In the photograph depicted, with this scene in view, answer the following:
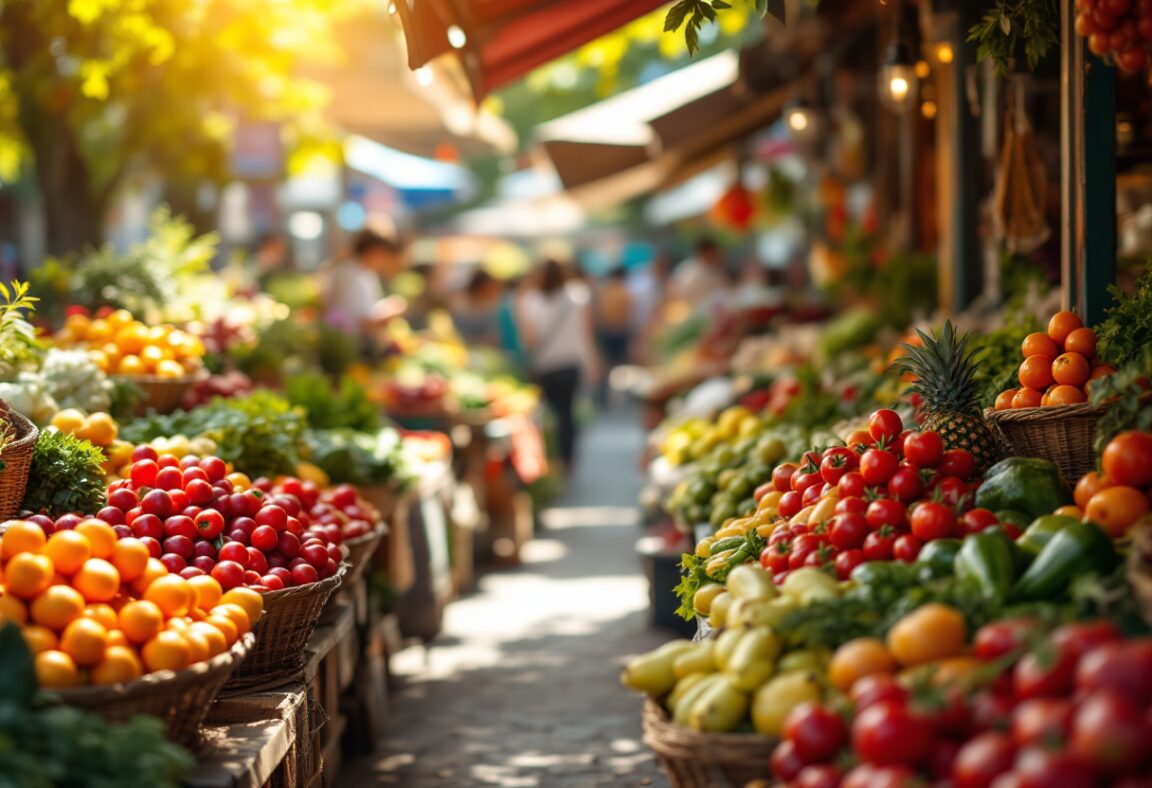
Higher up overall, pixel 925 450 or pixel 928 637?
pixel 925 450

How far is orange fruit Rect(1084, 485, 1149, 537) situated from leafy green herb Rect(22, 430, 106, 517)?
3293 millimetres

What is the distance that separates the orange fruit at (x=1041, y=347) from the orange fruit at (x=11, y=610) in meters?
3.31

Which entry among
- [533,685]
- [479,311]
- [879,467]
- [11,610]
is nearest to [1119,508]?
[879,467]

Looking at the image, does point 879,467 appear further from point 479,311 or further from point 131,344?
point 479,311

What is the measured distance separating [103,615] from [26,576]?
0.73 feet

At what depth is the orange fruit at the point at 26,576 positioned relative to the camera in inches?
135

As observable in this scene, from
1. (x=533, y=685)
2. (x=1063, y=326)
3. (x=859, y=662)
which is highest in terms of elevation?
(x=1063, y=326)

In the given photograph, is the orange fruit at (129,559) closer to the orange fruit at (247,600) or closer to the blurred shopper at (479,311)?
the orange fruit at (247,600)

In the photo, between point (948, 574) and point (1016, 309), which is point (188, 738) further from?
point (1016, 309)

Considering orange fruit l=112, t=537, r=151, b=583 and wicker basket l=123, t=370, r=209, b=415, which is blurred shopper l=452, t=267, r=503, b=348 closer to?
wicker basket l=123, t=370, r=209, b=415

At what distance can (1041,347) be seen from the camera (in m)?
4.48

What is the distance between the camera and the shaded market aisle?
5.54 metres

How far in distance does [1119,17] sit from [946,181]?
196 inches

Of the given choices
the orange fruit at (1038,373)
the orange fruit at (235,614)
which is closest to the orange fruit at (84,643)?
the orange fruit at (235,614)
